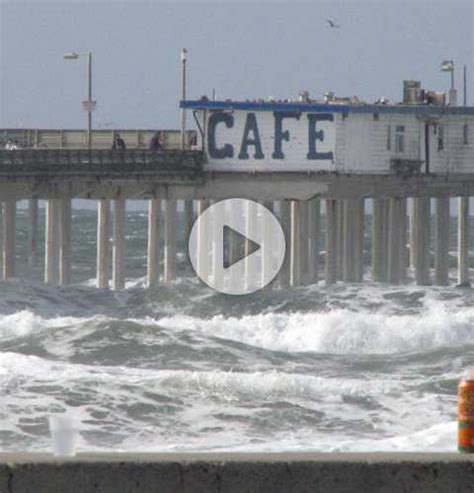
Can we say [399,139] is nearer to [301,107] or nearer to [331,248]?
[301,107]

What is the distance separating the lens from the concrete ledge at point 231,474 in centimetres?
950

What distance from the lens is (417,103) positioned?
155 ft

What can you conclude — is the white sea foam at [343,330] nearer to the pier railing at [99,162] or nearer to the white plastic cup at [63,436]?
the pier railing at [99,162]

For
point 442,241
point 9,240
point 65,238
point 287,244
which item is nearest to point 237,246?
point 287,244

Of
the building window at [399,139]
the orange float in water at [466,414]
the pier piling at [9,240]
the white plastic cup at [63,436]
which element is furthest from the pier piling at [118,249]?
the white plastic cup at [63,436]

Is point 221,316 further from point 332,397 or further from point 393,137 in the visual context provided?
point 332,397

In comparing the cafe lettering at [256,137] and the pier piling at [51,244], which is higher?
the cafe lettering at [256,137]

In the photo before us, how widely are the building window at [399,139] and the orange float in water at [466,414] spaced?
118 feet

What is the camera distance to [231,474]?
954cm

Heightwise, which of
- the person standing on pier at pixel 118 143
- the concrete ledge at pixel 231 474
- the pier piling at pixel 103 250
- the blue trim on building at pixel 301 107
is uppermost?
the blue trim on building at pixel 301 107

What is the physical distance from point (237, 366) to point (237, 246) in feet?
69.4

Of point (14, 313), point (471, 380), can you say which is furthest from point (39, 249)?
point (471, 380)

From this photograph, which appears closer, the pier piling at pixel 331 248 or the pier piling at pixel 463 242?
the pier piling at pixel 331 248

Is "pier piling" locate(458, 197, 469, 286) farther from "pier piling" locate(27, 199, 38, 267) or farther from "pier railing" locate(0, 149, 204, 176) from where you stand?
"pier piling" locate(27, 199, 38, 267)
